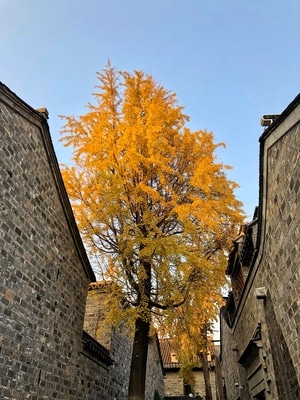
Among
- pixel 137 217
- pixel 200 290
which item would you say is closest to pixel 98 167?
pixel 137 217

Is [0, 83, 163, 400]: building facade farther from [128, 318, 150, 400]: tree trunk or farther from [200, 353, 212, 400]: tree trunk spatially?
[200, 353, 212, 400]: tree trunk

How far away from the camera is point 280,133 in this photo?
16.8 feet

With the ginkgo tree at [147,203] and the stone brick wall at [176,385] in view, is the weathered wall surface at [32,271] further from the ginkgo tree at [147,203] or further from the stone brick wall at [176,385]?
the stone brick wall at [176,385]

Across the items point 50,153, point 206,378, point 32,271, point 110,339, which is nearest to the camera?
point 32,271

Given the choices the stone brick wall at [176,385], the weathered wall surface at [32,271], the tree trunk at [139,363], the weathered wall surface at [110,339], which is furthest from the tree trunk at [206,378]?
the weathered wall surface at [32,271]

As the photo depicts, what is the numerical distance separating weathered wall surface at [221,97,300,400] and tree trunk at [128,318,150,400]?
3.10 m

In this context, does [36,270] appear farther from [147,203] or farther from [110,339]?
[110,339]

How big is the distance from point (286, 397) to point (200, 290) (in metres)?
3.24

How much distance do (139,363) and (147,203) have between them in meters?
4.34

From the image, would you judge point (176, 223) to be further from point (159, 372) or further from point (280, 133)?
point (159, 372)

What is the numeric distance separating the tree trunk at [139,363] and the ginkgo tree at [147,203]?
2 cm

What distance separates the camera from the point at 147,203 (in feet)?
32.4

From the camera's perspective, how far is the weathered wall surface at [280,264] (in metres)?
4.74

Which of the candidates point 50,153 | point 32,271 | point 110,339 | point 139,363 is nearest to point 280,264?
point 32,271
